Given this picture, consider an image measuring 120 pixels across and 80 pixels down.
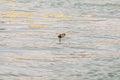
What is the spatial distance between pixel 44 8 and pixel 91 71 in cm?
1606

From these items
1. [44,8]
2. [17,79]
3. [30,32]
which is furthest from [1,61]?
[44,8]

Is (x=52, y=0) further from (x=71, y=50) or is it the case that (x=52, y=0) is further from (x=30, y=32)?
(x=71, y=50)

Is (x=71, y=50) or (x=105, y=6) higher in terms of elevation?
(x=105, y=6)

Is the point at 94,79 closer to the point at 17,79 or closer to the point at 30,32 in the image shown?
the point at 17,79

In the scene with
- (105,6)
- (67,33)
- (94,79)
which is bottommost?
(94,79)

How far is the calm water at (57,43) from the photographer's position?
1641 centimetres

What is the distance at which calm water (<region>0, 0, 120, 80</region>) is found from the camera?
1641 cm

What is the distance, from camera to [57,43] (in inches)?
823

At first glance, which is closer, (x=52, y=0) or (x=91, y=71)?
(x=91, y=71)

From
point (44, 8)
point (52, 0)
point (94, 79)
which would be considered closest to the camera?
point (94, 79)

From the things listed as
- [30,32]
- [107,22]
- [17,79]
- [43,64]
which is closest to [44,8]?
[107,22]

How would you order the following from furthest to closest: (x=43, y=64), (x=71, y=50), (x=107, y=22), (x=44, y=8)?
(x=44, y=8) < (x=107, y=22) < (x=71, y=50) < (x=43, y=64)

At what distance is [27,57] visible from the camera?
18406 mm

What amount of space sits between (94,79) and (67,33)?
813 cm
